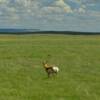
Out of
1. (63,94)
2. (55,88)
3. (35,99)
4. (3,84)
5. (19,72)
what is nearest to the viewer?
(35,99)

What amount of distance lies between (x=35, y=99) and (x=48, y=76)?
8112 millimetres

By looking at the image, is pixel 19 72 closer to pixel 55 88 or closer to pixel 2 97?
pixel 55 88

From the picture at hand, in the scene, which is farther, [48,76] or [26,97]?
[48,76]

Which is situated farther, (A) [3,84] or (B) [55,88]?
(A) [3,84]

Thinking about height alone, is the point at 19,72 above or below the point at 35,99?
below

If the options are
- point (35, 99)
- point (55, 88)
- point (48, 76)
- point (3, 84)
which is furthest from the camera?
point (48, 76)

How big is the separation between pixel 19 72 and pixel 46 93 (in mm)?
10150

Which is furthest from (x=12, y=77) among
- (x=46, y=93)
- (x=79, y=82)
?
(x=46, y=93)

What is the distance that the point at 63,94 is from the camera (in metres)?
21.2

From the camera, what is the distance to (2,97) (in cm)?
1998

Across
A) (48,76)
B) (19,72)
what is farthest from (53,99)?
(19,72)

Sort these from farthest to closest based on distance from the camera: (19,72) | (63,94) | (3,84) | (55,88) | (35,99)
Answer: (19,72) → (3,84) → (55,88) → (63,94) → (35,99)

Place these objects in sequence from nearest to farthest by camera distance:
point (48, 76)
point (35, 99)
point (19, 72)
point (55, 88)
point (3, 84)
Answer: point (35, 99) → point (55, 88) → point (3, 84) → point (48, 76) → point (19, 72)

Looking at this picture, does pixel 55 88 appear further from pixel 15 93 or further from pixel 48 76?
pixel 48 76
